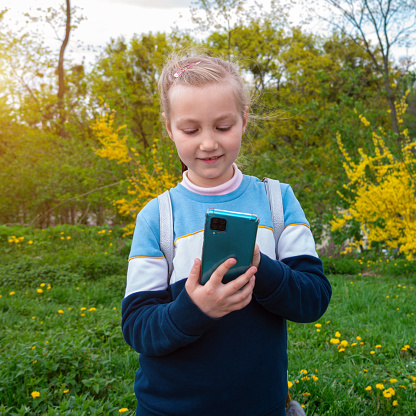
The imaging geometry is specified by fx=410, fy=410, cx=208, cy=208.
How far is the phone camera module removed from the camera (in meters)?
0.87

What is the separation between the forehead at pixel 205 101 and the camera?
1065 mm

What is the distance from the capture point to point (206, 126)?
3.54 feet

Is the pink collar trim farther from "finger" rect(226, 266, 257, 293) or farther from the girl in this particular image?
"finger" rect(226, 266, 257, 293)

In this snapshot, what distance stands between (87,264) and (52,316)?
1.89 metres

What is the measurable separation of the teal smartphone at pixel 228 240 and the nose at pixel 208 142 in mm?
262

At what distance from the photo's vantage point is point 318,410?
2.18m

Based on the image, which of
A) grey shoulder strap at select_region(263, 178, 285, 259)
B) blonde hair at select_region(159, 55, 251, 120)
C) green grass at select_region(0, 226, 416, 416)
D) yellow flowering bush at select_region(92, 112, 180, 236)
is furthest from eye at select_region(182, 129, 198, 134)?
yellow flowering bush at select_region(92, 112, 180, 236)

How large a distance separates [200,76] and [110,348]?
2.47 metres

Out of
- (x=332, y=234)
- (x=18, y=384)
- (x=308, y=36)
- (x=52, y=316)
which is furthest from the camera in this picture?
(x=308, y=36)

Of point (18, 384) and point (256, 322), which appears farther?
point (18, 384)

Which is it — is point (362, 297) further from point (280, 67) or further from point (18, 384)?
point (280, 67)

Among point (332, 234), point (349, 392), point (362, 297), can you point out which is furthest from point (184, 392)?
point (332, 234)

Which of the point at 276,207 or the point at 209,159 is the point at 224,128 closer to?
the point at 209,159

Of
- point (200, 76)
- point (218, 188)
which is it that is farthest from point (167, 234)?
point (200, 76)
